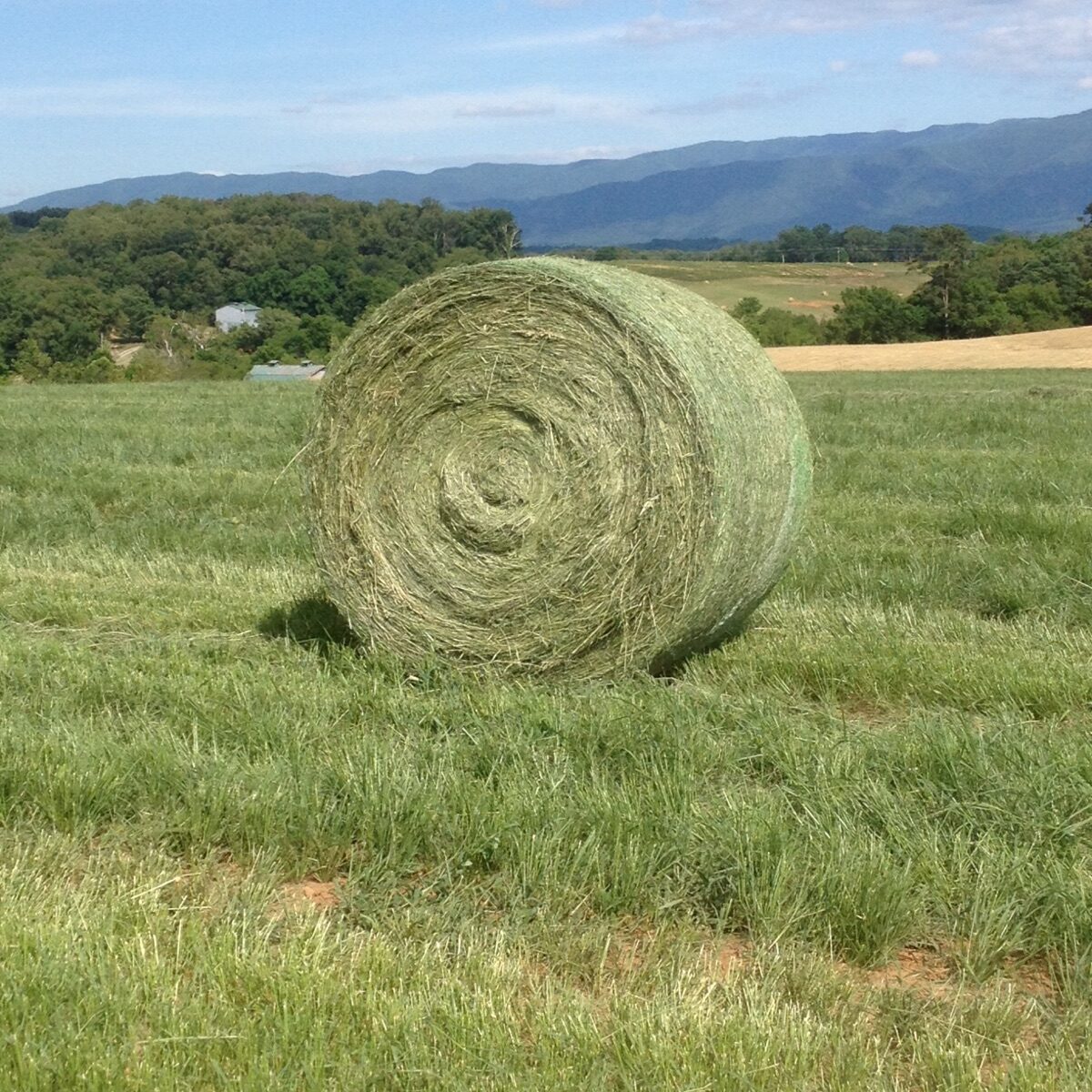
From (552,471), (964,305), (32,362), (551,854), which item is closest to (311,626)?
(552,471)

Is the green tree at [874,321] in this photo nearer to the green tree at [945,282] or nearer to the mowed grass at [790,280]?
the green tree at [945,282]

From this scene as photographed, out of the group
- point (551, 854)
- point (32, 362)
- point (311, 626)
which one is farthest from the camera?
point (32, 362)

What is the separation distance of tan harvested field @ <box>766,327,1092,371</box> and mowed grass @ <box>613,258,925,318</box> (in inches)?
785

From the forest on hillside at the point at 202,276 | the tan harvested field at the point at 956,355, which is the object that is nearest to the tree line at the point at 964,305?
the tan harvested field at the point at 956,355

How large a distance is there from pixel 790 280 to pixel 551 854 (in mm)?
85962

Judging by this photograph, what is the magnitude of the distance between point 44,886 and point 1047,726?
3.39 metres

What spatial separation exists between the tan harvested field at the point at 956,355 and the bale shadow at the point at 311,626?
2943 cm

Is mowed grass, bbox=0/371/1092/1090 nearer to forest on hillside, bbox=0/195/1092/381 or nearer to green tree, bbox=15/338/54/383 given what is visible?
forest on hillside, bbox=0/195/1092/381

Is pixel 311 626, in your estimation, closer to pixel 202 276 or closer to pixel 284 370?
pixel 284 370

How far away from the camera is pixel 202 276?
7125cm

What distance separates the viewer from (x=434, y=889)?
3.86m

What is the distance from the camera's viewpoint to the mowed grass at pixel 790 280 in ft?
235

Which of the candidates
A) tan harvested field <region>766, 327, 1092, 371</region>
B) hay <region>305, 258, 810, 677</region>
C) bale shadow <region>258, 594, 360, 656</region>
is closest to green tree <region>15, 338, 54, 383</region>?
tan harvested field <region>766, 327, 1092, 371</region>

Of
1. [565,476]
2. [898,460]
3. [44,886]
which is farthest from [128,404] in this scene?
[44,886]
